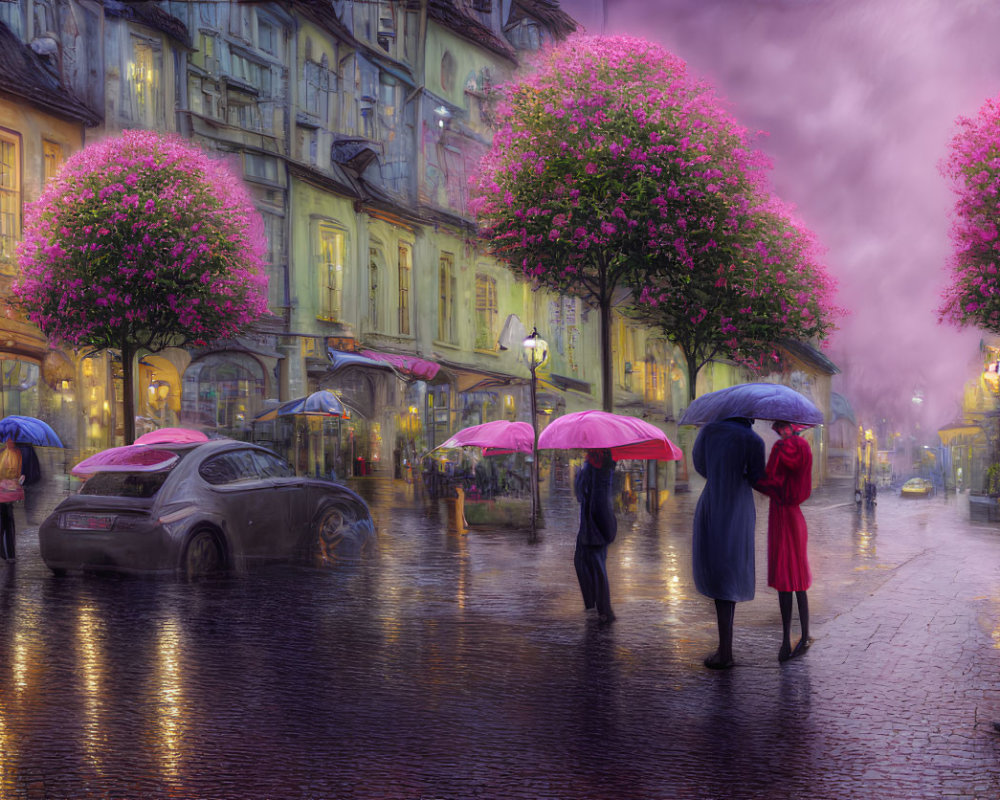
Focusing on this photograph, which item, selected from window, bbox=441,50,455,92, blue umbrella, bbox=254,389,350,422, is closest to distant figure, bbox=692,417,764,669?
blue umbrella, bbox=254,389,350,422

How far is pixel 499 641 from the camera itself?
881 cm

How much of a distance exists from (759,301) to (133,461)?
22.2 meters

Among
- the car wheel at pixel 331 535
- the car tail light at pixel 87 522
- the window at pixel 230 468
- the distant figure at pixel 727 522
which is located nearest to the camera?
the distant figure at pixel 727 522

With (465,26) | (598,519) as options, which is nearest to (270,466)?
(598,519)

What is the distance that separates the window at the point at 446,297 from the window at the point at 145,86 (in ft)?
33.6

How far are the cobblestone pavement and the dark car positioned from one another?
12.4 inches

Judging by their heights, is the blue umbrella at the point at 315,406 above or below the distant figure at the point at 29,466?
above

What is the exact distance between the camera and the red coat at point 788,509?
7.98 metres

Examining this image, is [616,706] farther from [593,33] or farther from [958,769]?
[593,33]

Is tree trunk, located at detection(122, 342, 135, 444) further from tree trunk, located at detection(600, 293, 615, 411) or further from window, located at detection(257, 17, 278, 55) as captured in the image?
tree trunk, located at detection(600, 293, 615, 411)

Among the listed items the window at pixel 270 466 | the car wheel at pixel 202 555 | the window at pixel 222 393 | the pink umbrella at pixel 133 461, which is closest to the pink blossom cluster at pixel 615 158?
the window at pixel 222 393

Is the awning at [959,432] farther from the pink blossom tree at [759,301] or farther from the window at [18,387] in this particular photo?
the window at [18,387]

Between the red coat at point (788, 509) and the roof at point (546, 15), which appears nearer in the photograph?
the red coat at point (788, 509)

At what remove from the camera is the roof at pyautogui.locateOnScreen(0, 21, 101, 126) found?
22281 mm
